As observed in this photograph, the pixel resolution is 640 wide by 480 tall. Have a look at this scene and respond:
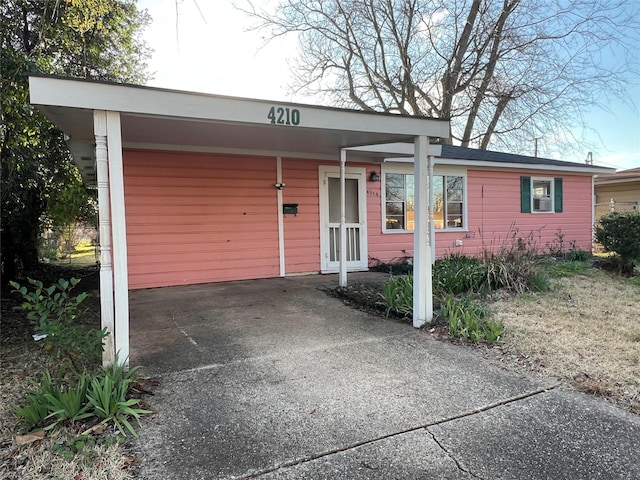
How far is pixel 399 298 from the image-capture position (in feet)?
16.7

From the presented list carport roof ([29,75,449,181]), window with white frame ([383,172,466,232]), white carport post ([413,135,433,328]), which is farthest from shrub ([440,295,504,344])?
window with white frame ([383,172,466,232])

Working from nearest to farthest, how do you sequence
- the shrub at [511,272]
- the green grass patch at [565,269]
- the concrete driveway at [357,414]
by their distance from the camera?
the concrete driveway at [357,414] < the shrub at [511,272] < the green grass patch at [565,269]

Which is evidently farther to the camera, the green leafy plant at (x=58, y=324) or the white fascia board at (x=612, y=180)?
the white fascia board at (x=612, y=180)

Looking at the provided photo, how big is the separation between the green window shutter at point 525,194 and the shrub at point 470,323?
6772 millimetres

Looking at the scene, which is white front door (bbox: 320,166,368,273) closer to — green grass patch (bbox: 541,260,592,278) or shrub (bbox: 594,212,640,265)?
green grass patch (bbox: 541,260,592,278)

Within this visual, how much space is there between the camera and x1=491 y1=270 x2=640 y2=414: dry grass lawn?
310cm

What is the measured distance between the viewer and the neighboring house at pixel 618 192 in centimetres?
1563

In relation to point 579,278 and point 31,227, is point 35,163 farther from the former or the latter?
point 579,278

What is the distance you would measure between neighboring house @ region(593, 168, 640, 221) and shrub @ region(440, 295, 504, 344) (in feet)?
46.1

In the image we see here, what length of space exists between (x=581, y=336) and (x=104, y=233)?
4.43 m

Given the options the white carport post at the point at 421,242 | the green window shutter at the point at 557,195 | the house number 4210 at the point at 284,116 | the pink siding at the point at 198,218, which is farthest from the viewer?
the green window shutter at the point at 557,195

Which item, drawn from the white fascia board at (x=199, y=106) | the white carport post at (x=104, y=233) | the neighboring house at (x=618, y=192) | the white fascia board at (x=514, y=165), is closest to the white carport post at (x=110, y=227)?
the white carport post at (x=104, y=233)

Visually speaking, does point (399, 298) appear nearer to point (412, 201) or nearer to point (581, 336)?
point (581, 336)

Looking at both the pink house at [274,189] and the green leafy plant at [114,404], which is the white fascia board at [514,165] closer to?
Result: the pink house at [274,189]
